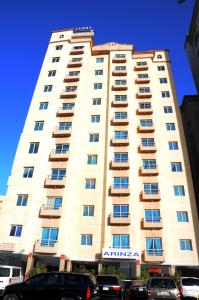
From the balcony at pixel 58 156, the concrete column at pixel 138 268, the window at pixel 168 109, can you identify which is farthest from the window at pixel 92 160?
the concrete column at pixel 138 268

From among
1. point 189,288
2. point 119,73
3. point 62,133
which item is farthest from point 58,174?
point 119,73

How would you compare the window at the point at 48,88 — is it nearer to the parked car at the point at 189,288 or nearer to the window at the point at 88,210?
the window at the point at 88,210

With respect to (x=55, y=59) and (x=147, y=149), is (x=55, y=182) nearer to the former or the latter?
(x=147, y=149)

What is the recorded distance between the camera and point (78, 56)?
2325 inches

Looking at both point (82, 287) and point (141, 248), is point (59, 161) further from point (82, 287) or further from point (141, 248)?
point (82, 287)

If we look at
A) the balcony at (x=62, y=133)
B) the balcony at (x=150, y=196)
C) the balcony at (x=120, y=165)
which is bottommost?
the balcony at (x=150, y=196)

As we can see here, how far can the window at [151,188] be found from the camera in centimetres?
4314

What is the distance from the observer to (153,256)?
124 feet

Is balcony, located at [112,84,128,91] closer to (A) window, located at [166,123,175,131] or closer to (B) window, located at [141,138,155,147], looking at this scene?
(A) window, located at [166,123,175,131]

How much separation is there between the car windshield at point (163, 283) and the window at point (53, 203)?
74.1 ft

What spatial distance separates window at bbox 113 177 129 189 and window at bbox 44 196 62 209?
884cm

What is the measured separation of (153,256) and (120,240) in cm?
486

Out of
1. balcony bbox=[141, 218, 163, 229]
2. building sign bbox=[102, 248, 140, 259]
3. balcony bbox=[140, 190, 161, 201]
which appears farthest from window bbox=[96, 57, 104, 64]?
building sign bbox=[102, 248, 140, 259]

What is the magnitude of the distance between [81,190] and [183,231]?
1571 centimetres
